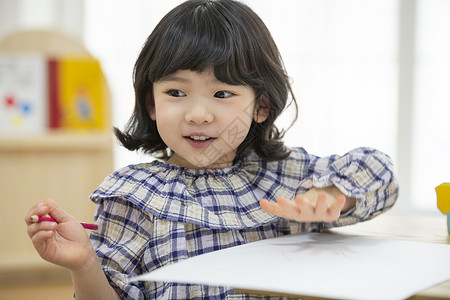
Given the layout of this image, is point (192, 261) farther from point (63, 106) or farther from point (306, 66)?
point (306, 66)

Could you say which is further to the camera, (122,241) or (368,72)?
(368,72)

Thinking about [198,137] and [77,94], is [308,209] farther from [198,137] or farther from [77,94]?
[77,94]

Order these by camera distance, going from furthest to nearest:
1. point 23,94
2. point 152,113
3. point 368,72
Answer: point 368,72
point 23,94
point 152,113

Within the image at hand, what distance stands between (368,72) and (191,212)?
216 centimetres

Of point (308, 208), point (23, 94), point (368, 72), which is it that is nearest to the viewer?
point (308, 208)

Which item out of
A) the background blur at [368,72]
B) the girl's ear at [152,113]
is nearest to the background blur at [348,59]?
the background blur at [368,72]

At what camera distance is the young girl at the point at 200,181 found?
761 millimetres

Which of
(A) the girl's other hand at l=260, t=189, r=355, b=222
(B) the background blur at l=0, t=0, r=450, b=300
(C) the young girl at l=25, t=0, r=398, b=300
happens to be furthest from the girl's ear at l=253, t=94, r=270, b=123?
(B) the background blur at l=0, t=0, r=450, b=300

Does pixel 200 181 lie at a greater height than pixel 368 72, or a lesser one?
lesser

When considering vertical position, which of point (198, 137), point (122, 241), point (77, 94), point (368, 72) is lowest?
point (122, 241)

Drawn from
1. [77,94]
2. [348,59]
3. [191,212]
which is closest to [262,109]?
[191,212]

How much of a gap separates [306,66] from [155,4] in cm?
82

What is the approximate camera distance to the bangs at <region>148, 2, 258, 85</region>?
2.61ft

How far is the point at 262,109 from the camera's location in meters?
0.93
